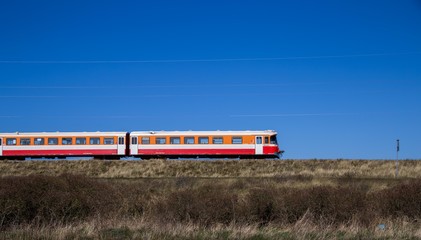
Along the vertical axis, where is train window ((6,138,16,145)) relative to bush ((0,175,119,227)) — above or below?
above

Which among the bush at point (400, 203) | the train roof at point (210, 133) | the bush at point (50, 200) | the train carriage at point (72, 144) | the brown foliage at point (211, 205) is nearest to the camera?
the brown foliage at point (211, 205)

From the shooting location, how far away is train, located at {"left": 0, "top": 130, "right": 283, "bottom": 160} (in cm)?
4484

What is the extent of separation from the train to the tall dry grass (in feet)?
17.7

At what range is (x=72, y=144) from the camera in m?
46.8

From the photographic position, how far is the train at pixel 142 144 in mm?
44844

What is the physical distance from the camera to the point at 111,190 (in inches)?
695

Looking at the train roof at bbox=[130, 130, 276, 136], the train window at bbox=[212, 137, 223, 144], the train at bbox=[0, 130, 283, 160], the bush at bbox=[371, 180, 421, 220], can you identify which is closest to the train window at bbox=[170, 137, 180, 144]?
the train at bbox=[0, 130, 283, 160]

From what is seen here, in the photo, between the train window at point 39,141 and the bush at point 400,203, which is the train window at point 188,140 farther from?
the bush at point 400,203

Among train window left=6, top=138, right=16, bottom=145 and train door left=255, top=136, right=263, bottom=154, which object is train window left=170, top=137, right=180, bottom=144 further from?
train window left=6, top=138, right=16, bottom=145

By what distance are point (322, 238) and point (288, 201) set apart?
4408 millimetres

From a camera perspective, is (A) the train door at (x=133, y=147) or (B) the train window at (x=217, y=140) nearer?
(B) the train window at (x=217, y=140)

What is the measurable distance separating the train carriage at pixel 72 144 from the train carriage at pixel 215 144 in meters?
3.30

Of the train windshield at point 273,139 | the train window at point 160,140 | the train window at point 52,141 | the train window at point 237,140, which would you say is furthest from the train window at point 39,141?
the train windshield at point 273,139

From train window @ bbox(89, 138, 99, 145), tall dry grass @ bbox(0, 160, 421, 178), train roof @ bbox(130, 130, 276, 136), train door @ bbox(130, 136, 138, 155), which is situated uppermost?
train roof @ bbox(130, 130, 276, 136)
